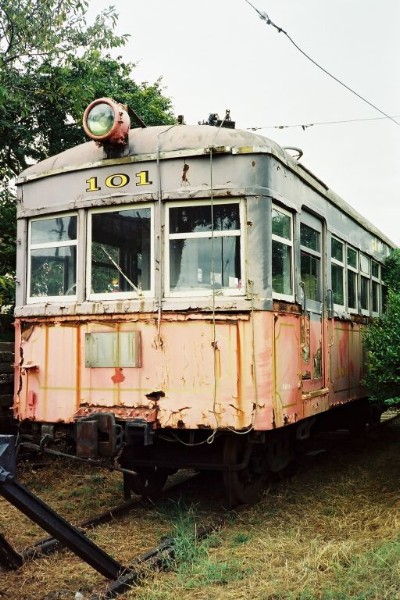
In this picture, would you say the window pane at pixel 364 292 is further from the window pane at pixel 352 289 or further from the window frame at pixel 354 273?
the window pane at pixel 352 289

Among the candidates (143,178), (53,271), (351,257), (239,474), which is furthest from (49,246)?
(351,257)

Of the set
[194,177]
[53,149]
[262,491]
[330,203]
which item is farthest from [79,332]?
[53,149]

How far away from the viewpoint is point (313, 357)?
21.3ft

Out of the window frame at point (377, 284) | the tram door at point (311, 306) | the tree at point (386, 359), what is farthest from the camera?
the window frame at point (377, 284)

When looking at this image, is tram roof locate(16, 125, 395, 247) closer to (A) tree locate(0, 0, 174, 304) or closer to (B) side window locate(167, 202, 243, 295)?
(B) side window locate(167, 202, 243, 295)

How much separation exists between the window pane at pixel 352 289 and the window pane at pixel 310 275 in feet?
4.98

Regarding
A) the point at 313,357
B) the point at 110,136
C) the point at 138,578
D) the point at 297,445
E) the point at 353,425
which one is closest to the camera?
the point at 138,578

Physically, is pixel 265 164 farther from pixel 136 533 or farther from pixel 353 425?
pixel 353 425

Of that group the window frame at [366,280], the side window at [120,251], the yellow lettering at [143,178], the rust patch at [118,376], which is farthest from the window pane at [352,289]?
the rust patch at [118,376]

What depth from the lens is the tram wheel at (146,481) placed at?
239 inches

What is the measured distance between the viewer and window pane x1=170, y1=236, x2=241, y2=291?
18.1ft

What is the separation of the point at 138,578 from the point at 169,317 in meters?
2.06

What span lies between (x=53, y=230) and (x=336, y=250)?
3.36 m

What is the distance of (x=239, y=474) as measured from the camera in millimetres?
5938
